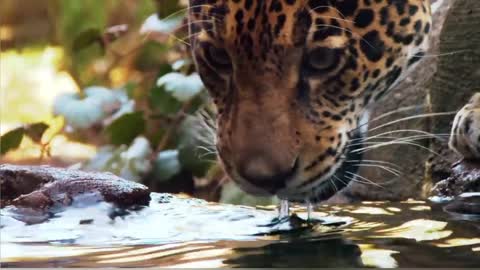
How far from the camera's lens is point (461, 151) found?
8.43 ft

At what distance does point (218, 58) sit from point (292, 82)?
0.20m

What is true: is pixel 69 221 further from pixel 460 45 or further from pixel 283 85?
pixel 460 45

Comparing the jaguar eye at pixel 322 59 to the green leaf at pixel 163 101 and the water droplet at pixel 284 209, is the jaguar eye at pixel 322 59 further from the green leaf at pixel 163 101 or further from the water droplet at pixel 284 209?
the green leaf at pixel 163 101

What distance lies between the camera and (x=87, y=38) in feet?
14.6

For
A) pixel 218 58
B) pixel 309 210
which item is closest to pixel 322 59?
pixel 218 58

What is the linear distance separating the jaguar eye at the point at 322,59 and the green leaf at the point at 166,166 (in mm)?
1918

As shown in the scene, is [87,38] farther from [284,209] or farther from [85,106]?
[284,209]

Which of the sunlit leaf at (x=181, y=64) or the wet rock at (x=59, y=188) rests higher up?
the sunlit leaf at (x=181, y=64)

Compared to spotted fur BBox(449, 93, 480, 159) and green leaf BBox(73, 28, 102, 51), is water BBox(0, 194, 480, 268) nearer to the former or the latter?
spotted fur BBox(449, 93, 480, 159)

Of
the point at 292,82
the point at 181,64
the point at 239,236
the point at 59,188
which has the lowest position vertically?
the point at 239,236

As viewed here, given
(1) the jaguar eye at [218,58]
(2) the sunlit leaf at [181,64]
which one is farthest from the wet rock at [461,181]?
(2) the sunlit leaf at [181,64]

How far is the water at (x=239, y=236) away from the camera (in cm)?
169

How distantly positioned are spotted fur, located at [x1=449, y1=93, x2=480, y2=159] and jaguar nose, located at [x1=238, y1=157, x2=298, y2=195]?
59 cm

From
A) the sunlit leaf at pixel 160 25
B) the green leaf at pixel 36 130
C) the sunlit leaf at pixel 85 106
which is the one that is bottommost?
the green leaf at pixel 36 130
